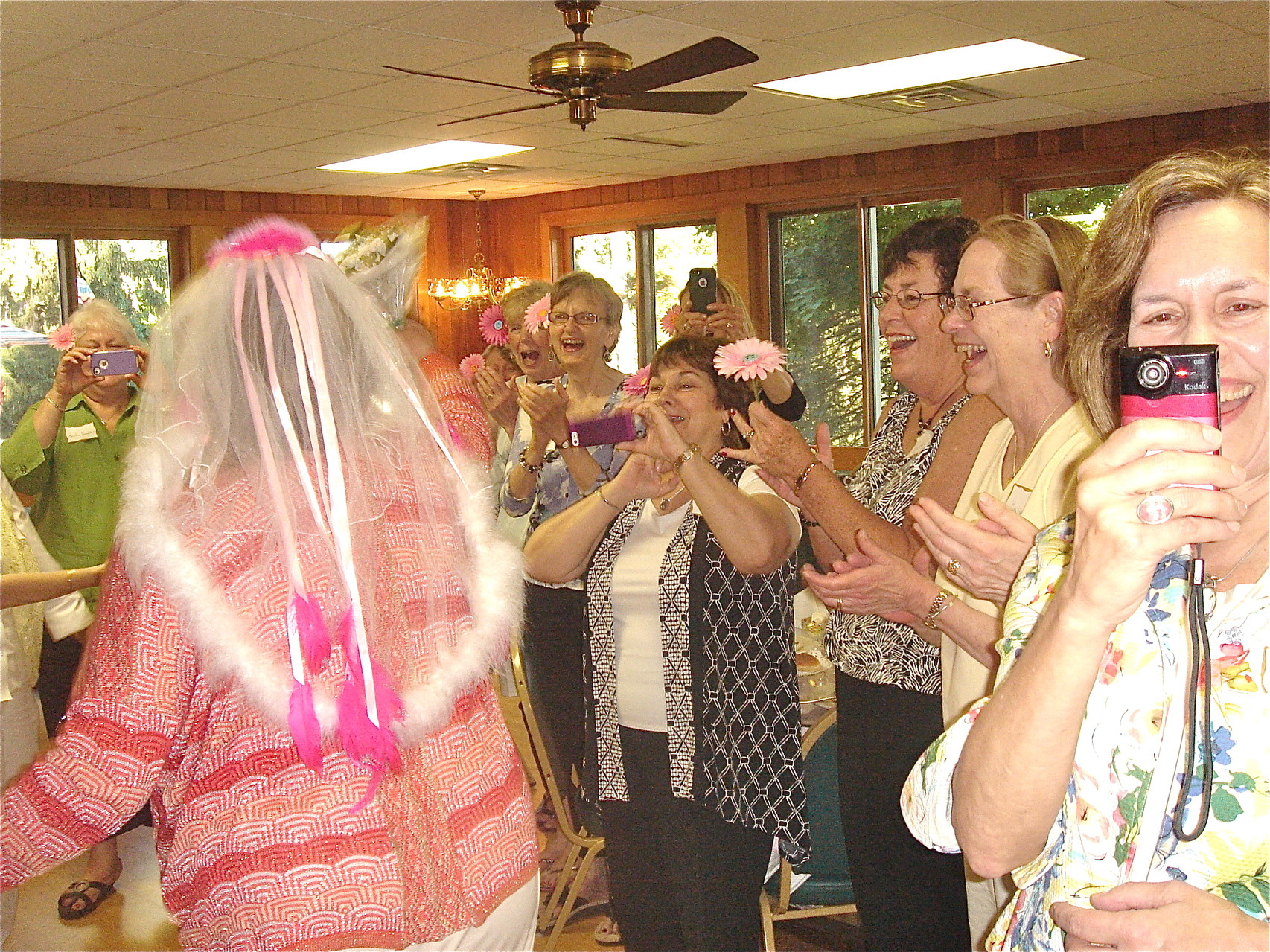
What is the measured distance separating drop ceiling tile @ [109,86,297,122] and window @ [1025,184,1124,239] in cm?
491

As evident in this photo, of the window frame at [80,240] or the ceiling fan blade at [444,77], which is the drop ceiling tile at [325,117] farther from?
the window frame at [80,240]

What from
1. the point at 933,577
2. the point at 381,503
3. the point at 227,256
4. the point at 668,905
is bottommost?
the point at 668,905

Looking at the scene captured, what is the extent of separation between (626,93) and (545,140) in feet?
10.3

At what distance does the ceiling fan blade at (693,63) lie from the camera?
152 inches

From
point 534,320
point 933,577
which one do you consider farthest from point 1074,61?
point 933,577

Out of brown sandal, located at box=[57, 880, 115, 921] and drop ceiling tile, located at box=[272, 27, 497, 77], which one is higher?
drop ceiling tile, located at box=[272, 27, 497, 77]

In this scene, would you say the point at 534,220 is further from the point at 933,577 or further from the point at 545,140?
the point at 933,577

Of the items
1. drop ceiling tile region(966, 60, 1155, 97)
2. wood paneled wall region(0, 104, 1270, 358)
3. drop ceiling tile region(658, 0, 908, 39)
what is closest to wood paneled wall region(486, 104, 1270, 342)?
wood paneled wall region(0, 104, 1270, 358)

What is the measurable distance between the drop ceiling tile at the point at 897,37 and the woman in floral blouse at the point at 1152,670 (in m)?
3.98

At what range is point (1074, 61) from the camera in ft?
18.2

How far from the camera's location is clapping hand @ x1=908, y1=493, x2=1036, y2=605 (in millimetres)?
1465

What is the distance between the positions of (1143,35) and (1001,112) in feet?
6.22

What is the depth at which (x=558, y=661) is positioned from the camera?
312 cm

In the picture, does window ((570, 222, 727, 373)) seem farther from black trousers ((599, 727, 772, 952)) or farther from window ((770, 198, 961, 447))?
black trousers ((599, 727, 772, 952))
